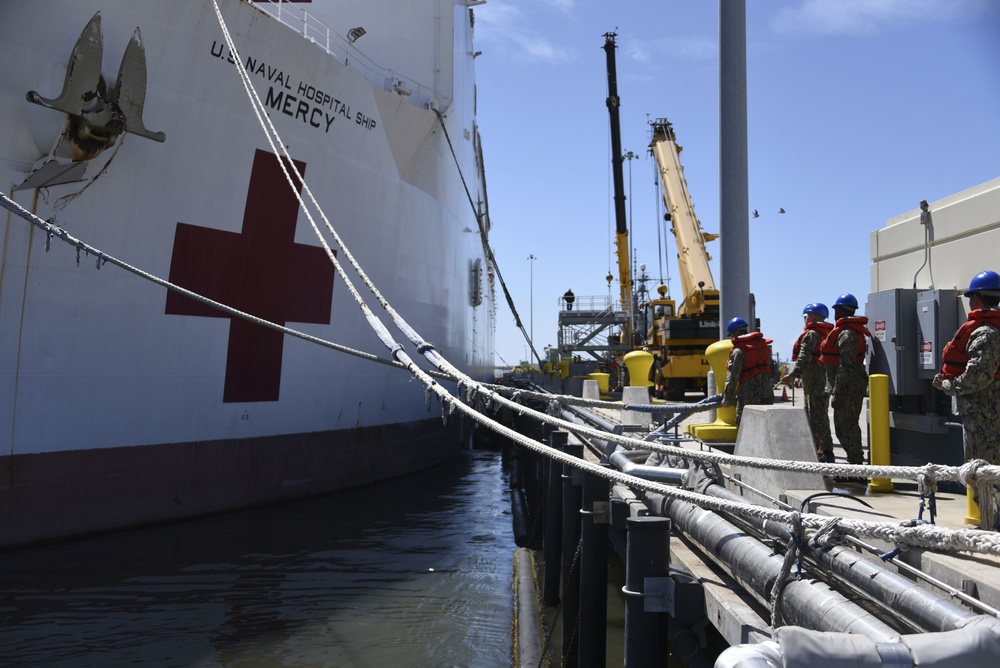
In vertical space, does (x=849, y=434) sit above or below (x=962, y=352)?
below

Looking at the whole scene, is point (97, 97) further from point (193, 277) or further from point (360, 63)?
point (360, 63)

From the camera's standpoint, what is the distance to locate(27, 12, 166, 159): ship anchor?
6.14 m

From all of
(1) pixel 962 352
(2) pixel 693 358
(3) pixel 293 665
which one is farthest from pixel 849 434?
(2) pixel 693 358

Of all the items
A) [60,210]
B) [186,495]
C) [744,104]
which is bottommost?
[186,495]

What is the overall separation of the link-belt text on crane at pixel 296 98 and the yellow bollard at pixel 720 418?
5172 mm

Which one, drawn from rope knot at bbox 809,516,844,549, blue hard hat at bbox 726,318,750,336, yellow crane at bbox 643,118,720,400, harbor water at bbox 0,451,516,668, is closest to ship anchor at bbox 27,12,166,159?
harbor water at bbox 0,451,516,668

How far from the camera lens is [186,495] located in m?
7.14

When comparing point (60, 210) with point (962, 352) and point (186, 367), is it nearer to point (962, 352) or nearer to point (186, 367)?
point (186, 367)

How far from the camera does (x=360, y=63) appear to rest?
9938 millimetres

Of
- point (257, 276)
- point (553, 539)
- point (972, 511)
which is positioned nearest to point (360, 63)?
point (257, 276)

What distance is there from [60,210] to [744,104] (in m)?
5.85

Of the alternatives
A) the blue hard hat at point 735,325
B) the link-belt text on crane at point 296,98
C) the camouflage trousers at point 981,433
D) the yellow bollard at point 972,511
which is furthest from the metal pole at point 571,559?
the link-belt text on crane at point 296,98

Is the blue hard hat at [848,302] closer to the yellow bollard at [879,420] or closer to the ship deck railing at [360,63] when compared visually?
the yellow bollard at [879,420]

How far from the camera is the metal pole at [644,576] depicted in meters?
2.90
